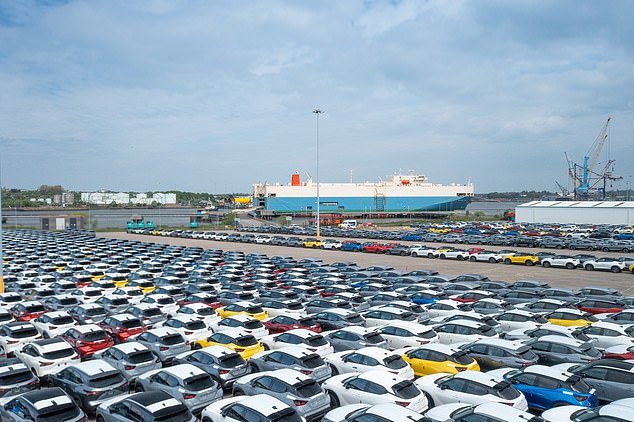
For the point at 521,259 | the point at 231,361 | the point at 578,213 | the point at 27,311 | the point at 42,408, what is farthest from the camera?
the point at 578,213

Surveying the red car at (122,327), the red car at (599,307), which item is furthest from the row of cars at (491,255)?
the red car at (122,327)

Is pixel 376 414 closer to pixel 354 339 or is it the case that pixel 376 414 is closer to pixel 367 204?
pixel 354 339

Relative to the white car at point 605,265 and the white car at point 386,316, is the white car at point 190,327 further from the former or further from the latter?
the white car at point 605,265

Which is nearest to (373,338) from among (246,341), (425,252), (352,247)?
(246,341)

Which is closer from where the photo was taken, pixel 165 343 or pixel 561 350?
pixel 561 350

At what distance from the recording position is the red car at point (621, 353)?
40.7ft

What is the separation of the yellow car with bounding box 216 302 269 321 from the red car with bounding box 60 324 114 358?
4222mm

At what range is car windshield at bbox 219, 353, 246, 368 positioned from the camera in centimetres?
1183

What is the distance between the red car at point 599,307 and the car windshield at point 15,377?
706 inches

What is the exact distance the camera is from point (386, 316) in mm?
16906

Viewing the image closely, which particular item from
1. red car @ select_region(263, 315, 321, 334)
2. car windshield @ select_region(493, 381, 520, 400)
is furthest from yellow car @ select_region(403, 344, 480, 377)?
red car @ select_region(263, 315, 321, 334)

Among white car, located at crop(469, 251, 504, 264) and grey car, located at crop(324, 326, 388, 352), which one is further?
white car, located at crop(469, 251, 504, 264)

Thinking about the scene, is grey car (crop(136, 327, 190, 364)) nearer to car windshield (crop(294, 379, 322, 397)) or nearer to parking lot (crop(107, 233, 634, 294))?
car windshield (crop(294, 379, 322, 397))

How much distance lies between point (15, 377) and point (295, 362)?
613 cm
